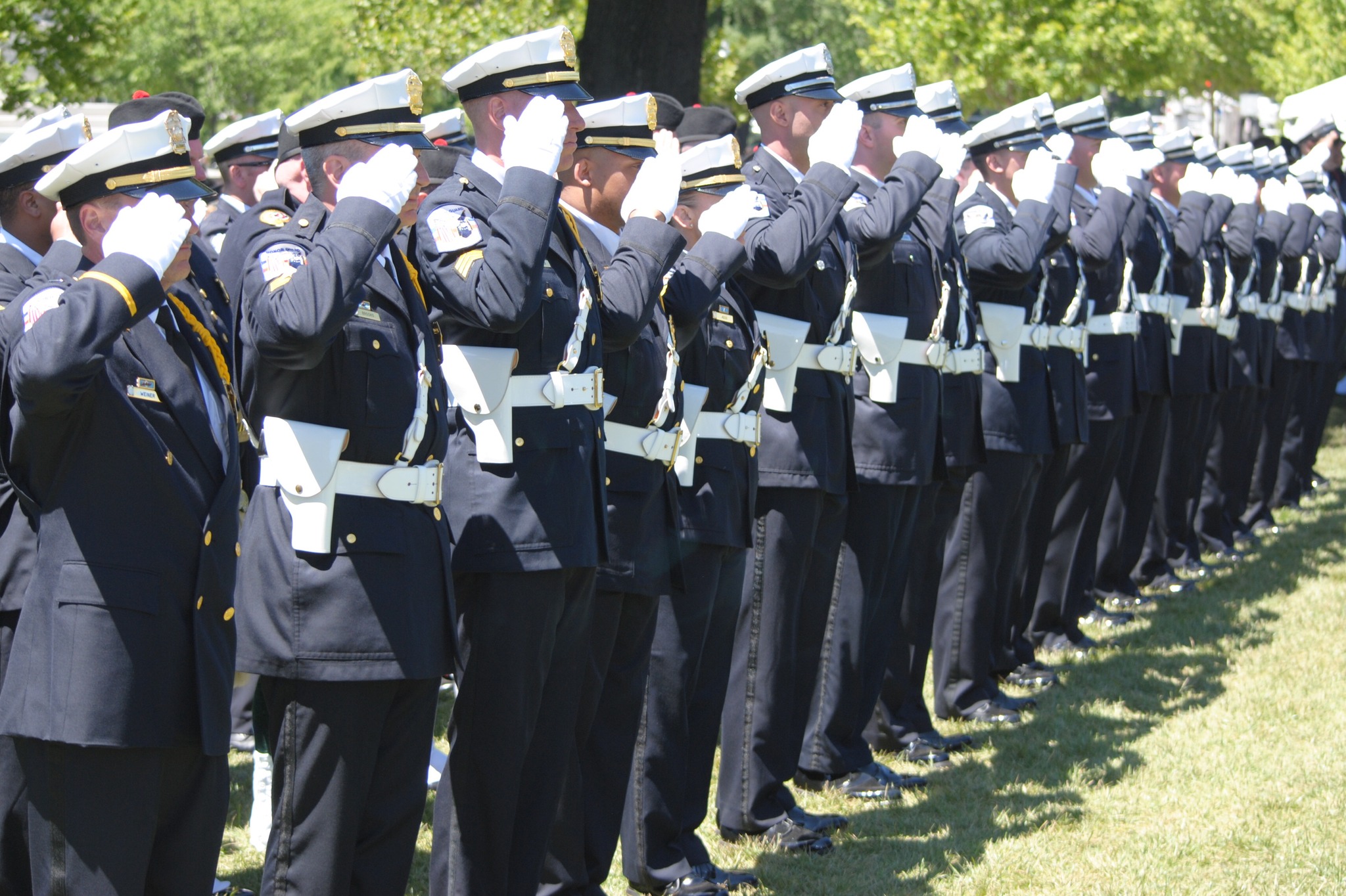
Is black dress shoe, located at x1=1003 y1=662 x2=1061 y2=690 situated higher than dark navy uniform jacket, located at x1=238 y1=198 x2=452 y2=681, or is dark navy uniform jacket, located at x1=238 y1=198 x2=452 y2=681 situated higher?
→ dark navy uniform jacket, located at x1=238 y1=198 x2=452 y2=681

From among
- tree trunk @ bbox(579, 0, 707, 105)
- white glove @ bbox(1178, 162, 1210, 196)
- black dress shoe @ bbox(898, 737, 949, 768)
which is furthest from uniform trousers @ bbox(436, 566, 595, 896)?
white glove @ bbox(1178, 162, 1210, 196)

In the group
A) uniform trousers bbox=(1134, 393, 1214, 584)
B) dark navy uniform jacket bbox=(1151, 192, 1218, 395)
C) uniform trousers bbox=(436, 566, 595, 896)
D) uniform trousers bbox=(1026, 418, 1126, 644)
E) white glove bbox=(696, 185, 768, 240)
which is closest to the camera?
uniform trousers bbox=(436, 566, 595, 896)

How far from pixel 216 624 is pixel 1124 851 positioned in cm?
319

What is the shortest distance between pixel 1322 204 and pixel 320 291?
1020cm

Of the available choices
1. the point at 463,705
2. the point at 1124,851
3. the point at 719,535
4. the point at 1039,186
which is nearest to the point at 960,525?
the point at 1039,186

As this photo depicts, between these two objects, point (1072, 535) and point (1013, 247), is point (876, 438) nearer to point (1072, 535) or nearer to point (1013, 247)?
point (1013, 247)

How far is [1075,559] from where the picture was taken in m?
8.35

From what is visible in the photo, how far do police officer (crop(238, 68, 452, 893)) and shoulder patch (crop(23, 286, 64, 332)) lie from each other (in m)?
0.37

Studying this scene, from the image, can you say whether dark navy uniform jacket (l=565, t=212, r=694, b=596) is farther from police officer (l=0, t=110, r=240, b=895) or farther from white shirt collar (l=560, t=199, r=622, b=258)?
police officer (l=0, t=110, r=240, b=895)

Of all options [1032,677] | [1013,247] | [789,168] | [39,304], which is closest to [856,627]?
[789,168]

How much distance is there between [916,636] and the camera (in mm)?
6371

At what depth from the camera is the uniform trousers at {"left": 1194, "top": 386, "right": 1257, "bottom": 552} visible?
10781 millimetres

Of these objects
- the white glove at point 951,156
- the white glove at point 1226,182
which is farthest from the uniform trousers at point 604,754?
the white glove at point 1226,182

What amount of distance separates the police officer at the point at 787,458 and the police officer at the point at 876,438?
308 mm
